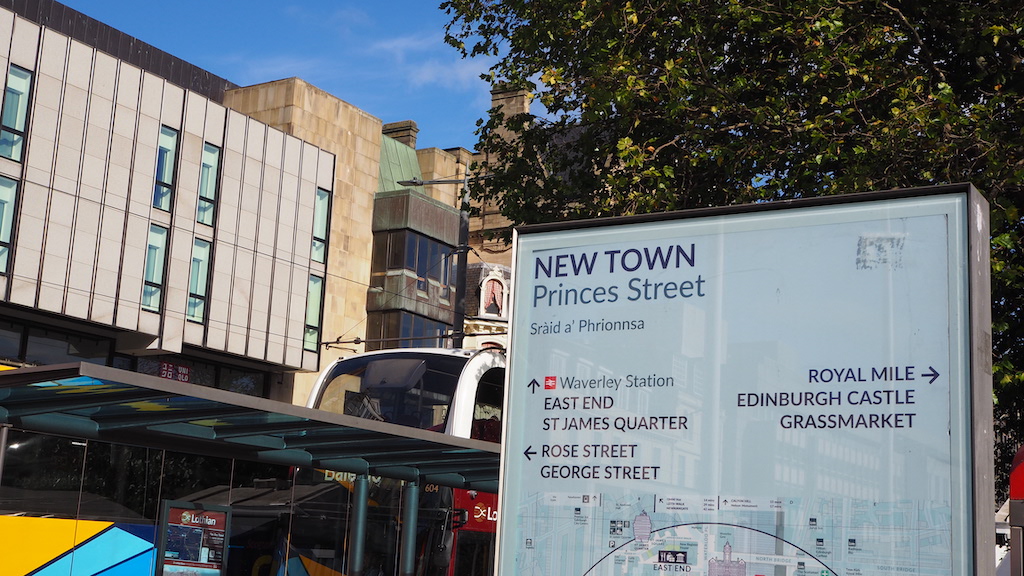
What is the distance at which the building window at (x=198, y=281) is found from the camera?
3341cm

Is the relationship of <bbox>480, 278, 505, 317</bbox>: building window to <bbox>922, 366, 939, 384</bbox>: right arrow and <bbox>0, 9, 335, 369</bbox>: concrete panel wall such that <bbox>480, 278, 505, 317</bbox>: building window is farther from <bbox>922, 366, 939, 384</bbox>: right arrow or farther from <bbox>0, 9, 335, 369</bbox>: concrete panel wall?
<bbox>922, 366, 939, 384</bbox>: right arrow

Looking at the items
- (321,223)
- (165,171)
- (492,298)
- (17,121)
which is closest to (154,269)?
(165,171)

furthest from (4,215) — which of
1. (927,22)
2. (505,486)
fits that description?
(505,486)

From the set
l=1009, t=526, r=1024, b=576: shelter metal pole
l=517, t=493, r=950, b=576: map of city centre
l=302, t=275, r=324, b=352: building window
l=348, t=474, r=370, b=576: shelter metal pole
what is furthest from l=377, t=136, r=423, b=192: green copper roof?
l=517, t=493, r=950, b=576: map of city centre

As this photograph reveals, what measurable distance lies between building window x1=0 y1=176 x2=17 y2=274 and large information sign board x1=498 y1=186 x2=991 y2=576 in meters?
25.2

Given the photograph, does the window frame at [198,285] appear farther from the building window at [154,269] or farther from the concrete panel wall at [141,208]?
the building window at [154,269]

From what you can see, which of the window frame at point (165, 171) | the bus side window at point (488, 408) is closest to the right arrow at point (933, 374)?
the bus side window at point (488, 408)

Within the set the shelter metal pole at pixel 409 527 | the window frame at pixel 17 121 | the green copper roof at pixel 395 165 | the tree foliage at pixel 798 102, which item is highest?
the green copper roof at pixel 395 165

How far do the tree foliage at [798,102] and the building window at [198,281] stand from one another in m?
19.0

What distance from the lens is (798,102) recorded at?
1438cm

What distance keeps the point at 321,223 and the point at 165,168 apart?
6.62m

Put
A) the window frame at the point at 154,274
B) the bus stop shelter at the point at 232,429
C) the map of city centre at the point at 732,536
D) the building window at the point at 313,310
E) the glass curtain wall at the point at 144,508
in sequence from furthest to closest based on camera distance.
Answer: the building window at the point at 313,310 < the window frame at the point at 154,274 < the glass curtain wall at the point at 144,508 < the bus stop shelter at the point at 232,429 < the map of city centre at the point at 732,536

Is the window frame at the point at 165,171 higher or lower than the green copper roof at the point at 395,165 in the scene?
lower

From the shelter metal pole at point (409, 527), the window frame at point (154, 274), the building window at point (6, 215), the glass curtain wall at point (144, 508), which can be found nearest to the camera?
the glass curtain wall at point (144, 508)
